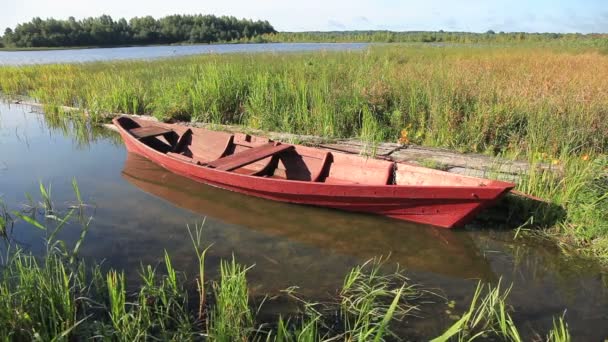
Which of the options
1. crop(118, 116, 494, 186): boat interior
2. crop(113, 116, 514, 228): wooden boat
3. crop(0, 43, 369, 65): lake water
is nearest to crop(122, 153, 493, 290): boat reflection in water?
crop(113, 116, 514, 228): wooden boat

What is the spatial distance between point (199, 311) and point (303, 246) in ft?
4.59

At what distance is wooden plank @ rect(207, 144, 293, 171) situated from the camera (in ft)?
17.4

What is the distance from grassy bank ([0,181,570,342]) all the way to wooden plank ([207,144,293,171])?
72.1 inches

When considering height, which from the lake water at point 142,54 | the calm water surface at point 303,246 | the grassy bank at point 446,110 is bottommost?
the calm water surface at point 303,246

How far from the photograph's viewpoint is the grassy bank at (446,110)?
416cm

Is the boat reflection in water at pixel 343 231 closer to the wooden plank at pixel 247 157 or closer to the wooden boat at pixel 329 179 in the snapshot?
the wooden boat at pixel 329 179

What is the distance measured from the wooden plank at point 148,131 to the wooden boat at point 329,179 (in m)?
0.02

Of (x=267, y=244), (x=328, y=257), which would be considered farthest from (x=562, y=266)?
(x=267, y=244)

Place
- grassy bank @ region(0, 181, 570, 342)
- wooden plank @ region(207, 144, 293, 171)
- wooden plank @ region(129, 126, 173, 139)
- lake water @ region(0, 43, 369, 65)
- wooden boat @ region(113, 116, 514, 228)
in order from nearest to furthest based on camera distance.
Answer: grassy bank @ region(0, 181, 570, 342)
wooden boat @ region(113, 116, 514, 228)
wooden plank @ region(207, 144, 293, 171)
wooden plank @ region(129, 126, 173, 139)
lake water @ region(0, 43, 369, 65)

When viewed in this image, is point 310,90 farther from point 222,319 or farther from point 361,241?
point 222,319

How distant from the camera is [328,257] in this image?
3.93m

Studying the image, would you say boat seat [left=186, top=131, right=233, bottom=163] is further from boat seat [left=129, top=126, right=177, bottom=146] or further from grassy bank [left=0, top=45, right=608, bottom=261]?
grassy bank [left=0, top=45, right=608, bottom=261]

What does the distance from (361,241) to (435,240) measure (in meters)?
0.73

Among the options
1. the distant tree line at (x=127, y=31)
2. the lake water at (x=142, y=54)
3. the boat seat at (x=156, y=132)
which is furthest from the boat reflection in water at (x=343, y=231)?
the distant tree line at (x=127, y=31)
